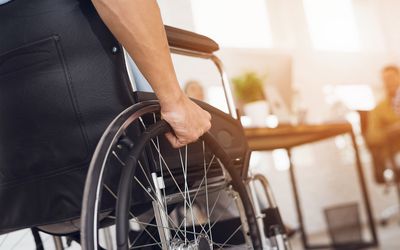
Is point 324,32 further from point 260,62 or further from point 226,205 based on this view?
point 226,205

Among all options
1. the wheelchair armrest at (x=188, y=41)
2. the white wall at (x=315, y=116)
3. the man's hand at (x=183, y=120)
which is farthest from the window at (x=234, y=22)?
the man's hand at (x=183, y=120)

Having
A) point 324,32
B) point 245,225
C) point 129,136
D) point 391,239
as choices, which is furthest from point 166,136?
point 324,32

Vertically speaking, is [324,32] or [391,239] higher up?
[324,32]

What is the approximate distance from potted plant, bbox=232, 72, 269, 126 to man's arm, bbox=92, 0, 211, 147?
5.16ft

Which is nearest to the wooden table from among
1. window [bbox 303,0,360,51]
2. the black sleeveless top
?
the black sleeveless top

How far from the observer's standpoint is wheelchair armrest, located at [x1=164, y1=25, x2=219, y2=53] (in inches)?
48.1

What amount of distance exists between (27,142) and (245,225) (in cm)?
62

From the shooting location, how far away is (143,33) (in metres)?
0.88

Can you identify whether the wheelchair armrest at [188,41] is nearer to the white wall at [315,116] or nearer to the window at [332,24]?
the white wall at [315,116]

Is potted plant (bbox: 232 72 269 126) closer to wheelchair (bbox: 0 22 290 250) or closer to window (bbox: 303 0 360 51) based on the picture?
wheelchair (bbox: 0 22 290 250)

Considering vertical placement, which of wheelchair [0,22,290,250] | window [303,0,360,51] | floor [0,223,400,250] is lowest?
floor [0,223,400,250]

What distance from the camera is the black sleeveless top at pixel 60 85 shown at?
0.96 meters

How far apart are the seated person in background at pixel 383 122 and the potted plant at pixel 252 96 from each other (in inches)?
49.3

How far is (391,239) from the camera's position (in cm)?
304
